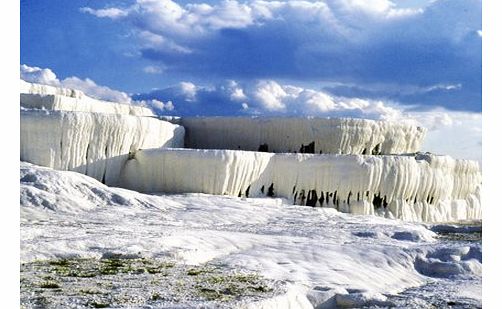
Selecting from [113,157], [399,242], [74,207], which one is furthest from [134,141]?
[399,242]

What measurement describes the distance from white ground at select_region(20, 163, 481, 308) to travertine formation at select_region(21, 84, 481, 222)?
225 centimetres

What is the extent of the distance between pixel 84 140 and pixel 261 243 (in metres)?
10.5

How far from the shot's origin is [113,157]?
2389 cm

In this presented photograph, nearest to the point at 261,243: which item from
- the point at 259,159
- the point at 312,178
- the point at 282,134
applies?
the point at 259,159

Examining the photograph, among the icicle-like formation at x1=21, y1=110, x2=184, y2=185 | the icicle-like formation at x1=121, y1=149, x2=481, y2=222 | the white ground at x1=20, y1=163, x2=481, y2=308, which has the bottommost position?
the white ground at x1=20, y1=163, x2=481, y2=308

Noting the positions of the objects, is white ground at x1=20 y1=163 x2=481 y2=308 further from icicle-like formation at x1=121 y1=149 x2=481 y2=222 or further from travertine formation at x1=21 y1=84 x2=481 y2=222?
icicle-like formation at x1=121 y1=149 x2=481 y2=222

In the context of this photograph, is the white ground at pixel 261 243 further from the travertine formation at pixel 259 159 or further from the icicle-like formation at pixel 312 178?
the icicle-like formation at pixel 312 178

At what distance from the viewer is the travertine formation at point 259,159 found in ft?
74.6

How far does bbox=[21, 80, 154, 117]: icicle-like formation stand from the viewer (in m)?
25.4

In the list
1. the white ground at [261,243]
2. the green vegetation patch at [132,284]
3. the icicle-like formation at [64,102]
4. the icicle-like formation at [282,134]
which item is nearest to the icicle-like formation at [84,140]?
the white ground at [261,243]

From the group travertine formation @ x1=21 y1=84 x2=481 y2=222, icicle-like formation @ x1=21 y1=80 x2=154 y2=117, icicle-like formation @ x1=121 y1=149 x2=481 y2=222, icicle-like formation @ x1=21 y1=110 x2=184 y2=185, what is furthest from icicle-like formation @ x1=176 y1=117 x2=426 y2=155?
icicle-like formation @ x1=21 y1=110 x2=184 y2=185

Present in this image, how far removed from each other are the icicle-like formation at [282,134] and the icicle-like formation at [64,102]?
11.8 ft

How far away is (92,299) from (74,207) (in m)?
10.1
